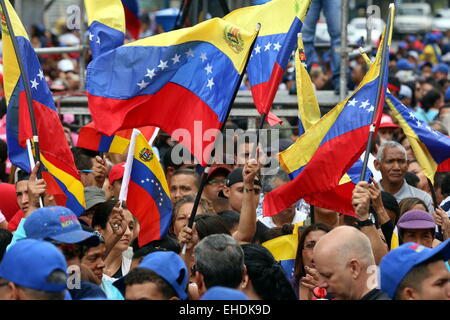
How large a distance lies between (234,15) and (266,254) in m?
2.67

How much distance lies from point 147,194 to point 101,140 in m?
1.25

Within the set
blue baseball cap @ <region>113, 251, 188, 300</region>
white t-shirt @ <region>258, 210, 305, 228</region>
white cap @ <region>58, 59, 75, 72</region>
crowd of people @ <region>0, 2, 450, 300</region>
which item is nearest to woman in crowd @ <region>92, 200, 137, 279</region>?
crowd of people @ <region>0, 2, 450, 300</region>

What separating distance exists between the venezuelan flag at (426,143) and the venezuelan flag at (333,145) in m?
0.77

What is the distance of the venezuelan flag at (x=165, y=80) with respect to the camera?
7391mm

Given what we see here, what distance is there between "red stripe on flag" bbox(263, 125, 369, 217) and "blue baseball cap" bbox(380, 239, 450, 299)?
226 centimetres

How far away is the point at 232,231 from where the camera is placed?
7898 mm

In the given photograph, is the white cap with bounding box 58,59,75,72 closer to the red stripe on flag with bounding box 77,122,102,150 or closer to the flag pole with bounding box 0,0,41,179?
the red stripe on flag with bounding box 77,122,102,150

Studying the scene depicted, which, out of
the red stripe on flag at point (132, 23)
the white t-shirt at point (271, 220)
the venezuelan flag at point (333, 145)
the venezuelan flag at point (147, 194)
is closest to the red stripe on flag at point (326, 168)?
the venezuelan flag at point (333, 145)

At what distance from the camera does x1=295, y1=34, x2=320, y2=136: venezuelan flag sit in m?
8.16

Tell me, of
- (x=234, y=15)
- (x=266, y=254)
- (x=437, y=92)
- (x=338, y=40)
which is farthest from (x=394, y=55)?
(x=266, y=254)

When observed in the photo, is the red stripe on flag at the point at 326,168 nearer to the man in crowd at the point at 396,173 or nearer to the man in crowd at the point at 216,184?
the man in crowd at the point at 216,184

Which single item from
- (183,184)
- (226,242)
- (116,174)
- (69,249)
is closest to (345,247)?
(226,242)

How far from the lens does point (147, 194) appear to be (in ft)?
25.5

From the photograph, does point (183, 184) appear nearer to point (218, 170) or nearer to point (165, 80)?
point (218, 170)
